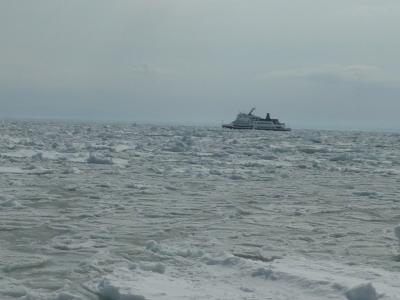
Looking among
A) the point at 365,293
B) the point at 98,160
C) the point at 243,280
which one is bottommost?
the point at 98,160

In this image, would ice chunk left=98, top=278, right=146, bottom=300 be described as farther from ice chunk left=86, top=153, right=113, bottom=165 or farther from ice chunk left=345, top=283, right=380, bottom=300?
ice chunk left=86, top=153, right=113, bottom=165

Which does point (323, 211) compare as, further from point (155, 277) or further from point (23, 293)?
point (23, 293)

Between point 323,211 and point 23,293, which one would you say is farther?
point 323,211

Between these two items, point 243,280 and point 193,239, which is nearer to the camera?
point 243,280

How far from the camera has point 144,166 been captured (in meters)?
17.3

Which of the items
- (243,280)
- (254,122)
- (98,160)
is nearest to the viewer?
(243,280)

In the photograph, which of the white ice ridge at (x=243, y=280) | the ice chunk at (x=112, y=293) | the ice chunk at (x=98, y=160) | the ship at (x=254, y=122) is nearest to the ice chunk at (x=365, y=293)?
the white ice ridge at (x=243, y=280)

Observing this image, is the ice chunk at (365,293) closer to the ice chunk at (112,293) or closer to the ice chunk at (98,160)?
the ice chunk at (112,293)

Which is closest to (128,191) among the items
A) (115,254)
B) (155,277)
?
(115,254)

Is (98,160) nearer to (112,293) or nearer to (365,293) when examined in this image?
(112,293)

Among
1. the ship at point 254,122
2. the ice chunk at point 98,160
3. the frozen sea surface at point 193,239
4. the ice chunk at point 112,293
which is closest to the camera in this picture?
the ice chunk at point 112,293

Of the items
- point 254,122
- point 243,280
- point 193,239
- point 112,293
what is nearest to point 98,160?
point 193,239

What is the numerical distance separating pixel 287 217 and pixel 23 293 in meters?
4.78

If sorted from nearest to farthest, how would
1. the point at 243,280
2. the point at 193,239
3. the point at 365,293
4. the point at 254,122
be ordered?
the point at 365,293
the point at 243,280
the point at 193,239
the point at 254,122
